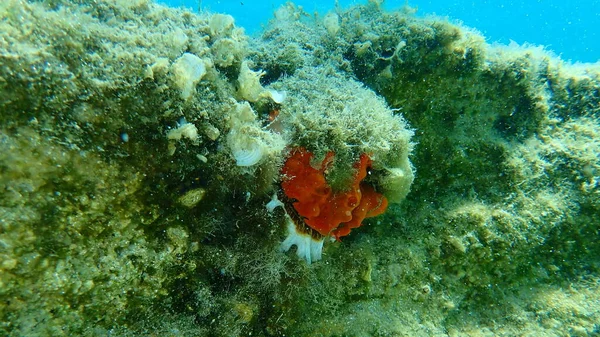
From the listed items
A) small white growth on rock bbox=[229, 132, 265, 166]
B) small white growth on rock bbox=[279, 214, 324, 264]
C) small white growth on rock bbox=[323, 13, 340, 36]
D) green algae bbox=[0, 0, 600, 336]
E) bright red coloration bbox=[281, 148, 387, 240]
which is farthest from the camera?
small white growth on rock bbox=[323, 13, 340, 36]

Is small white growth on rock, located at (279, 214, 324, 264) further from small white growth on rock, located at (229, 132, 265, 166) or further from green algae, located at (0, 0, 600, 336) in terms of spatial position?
small white growth on rock, located at (229, 132, 265, 166)

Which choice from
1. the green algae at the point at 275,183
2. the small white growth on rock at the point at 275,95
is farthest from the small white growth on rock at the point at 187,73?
the small white growth on rock at the point at 275,95

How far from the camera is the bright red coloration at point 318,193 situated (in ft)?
9.73

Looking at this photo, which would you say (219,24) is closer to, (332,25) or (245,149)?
(245,149)

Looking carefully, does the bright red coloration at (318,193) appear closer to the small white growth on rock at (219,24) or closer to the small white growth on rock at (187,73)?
the small white growth on rock at (187,73)

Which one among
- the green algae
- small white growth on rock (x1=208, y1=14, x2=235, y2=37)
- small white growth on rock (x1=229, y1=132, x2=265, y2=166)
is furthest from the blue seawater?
small white growth on rock (x1=229, y1=132, x2=265, y2=166)

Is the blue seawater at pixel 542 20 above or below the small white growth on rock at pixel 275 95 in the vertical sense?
above

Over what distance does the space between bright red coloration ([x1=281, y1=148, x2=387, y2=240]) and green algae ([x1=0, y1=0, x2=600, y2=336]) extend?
152mm

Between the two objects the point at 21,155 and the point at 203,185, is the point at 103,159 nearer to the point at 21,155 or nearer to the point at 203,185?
the point at 21,155

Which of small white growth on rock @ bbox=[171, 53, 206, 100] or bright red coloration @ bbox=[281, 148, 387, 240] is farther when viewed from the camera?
bright red coloration @ bbox=[281, 148, 387, 240]

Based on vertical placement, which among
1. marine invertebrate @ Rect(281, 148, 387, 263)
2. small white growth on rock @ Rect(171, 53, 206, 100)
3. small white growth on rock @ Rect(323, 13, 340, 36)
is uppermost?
small white growth on rock @ Rect(323, 13, 340, 36)

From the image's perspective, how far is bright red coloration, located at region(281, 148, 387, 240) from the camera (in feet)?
9.73

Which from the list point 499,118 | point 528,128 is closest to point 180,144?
point 499,118

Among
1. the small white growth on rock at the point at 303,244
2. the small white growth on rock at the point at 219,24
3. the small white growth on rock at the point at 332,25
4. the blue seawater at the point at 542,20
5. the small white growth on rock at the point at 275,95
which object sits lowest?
the small white growth on rock at the point at 303,244
